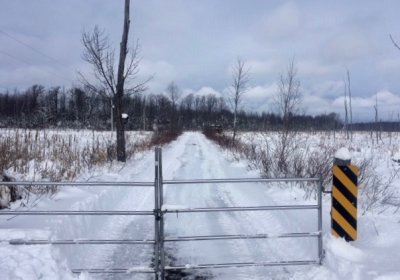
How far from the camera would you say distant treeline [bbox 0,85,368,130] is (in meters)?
18.3

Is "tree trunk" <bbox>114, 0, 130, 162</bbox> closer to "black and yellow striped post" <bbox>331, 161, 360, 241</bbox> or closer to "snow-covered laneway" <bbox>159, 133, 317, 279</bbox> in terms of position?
"snow-covered laneway" <bbox>159, 133, 317, 279</bbox>

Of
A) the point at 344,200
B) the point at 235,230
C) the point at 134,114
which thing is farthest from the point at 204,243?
the point at 134,114

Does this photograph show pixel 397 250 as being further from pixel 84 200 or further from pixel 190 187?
pixel 190 187

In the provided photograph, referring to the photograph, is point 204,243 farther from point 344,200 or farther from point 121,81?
point 121,81

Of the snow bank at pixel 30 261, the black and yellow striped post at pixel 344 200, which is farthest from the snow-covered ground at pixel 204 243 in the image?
the black and yellow striped post at pixel 344 200

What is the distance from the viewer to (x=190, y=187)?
11180 millimetres

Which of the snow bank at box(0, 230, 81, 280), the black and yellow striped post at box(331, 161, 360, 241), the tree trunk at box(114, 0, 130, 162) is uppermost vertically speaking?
the tree trunk at box(114, 0, 130, 162)

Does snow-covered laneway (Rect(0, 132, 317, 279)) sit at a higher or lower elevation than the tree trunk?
lower

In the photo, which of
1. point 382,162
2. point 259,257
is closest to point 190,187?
point 259,257

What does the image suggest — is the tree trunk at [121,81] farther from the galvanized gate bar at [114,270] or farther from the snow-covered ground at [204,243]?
the galvanized gate bar at [114,270]

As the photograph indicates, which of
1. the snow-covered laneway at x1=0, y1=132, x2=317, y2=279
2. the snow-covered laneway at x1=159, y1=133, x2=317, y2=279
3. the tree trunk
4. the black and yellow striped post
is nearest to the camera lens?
the black and yellow striped post

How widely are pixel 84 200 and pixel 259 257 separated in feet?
12.7

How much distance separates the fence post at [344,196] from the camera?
15.5 feet

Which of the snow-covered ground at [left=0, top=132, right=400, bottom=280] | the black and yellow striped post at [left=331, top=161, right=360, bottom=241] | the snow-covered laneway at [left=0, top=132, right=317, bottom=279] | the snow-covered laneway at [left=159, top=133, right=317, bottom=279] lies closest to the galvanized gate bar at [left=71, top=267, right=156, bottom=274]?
the snow-covered ground at [left=0, top=132, right=400, bottom=280]
